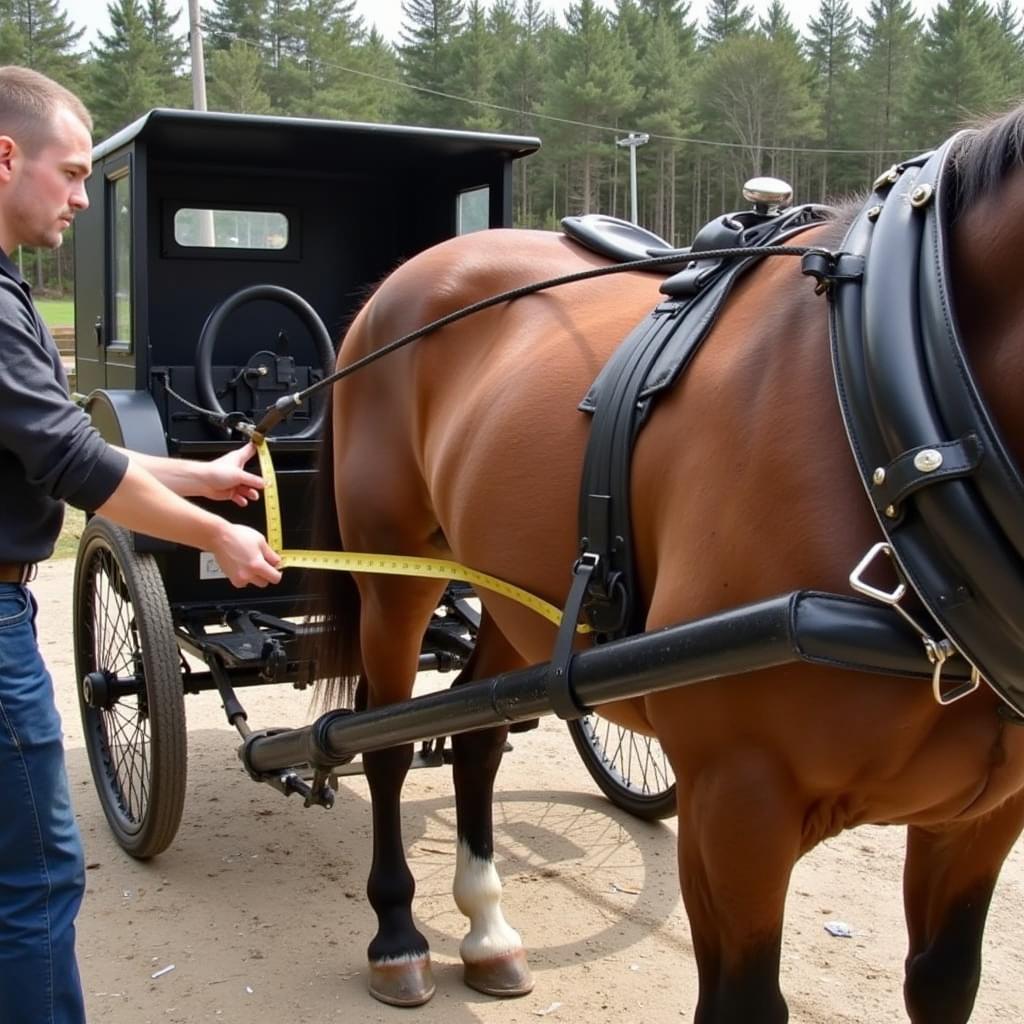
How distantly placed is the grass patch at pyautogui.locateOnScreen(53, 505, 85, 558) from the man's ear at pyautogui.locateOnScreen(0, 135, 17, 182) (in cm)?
618

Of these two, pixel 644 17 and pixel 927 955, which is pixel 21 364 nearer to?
pixel 927 955

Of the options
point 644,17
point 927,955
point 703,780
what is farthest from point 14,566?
point 644,17

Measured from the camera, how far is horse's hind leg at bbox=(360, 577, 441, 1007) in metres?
2.88

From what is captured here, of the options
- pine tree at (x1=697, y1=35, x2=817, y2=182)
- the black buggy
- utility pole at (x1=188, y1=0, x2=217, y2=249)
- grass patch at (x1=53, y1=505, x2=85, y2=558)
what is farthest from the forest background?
the black buggy

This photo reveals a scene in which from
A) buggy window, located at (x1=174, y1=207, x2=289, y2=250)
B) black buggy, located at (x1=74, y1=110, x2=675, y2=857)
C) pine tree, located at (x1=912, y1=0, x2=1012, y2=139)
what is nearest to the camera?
black buggy, located at (x1=74, y1=110, x2=675, y2=857)

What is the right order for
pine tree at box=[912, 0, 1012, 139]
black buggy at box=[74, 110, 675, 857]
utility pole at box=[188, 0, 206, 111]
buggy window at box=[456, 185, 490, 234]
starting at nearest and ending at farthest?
black buggy at box=[74, 110, 675, 857]
buggy window at box=[456, 185, 490, 234]
utility pole at box=[188, 0, 206, 111]
pine tree at box=[912, 0, 1012, 139]

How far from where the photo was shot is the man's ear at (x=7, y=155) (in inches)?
68.8

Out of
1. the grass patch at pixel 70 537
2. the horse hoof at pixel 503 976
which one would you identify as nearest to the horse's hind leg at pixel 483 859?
the horse hoof at pixel 503 976

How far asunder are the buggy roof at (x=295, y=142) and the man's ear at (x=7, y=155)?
192cm

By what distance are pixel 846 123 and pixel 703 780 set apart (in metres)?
48.1

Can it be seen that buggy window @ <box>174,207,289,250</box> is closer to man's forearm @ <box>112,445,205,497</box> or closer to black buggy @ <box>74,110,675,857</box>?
black buggy @ <box>74,110,675,857</box>

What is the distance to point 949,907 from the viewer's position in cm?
198

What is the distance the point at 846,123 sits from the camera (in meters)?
45.7

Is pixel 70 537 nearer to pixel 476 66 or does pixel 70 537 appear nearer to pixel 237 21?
pixel 476 66
